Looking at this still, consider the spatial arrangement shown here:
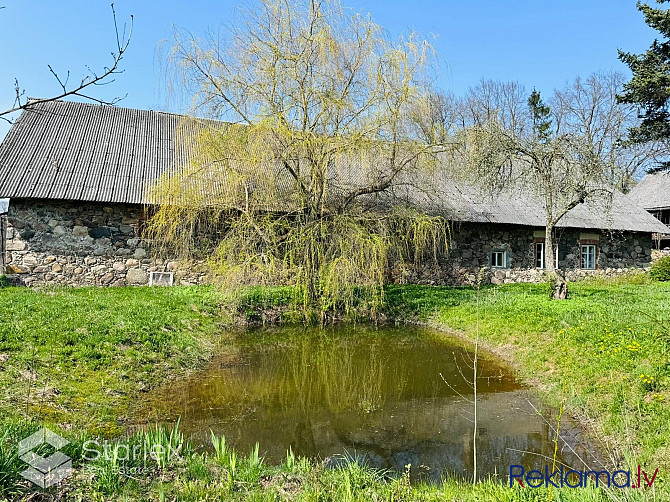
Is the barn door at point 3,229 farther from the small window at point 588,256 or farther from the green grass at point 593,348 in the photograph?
the small window at point 588,256

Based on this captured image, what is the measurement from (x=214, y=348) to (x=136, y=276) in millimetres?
5655

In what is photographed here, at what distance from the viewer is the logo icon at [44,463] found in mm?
3066

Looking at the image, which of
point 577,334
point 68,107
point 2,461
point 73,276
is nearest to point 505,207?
Result: point 577,334

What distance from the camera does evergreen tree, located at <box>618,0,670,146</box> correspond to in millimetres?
13414

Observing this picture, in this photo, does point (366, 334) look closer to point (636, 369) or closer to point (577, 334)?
point (577, 334)

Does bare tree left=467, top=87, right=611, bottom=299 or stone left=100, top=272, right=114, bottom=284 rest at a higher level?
bare tree left=467, top=87, right=611, bottom=299

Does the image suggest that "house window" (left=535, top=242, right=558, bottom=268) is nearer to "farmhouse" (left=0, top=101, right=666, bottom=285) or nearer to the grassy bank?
"farmhouse" (left=0, top=101, right=666, bottom=285)

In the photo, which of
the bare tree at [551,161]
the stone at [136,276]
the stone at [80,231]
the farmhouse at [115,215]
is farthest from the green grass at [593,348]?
the stone at [80,231]

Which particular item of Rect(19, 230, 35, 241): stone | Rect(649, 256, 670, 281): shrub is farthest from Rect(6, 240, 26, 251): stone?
Rect(649, 256, 670, 281): shrub

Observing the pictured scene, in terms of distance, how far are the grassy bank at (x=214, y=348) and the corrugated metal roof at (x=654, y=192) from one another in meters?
17.3

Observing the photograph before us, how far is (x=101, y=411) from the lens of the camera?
525 cm

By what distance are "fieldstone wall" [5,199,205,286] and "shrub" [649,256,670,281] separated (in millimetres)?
16190

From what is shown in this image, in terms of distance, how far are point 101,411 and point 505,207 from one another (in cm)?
1474

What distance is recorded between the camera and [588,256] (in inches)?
720
